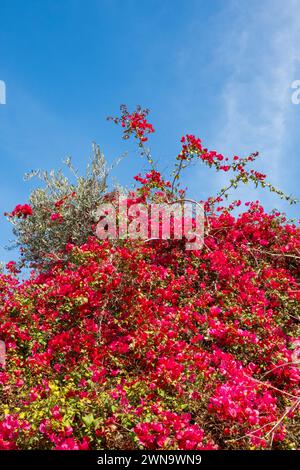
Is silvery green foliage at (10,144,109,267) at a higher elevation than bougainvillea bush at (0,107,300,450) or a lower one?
higher

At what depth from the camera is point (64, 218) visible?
1322 cm

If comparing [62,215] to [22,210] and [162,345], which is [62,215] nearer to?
[22,210]

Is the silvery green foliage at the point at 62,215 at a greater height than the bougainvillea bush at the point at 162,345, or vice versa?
the silvery green foliage at the point at 62,215

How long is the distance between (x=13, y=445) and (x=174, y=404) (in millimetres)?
1843

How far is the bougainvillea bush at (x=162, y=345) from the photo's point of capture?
15.1 feet

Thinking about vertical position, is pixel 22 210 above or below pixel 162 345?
above

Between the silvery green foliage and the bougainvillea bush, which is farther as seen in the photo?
the silvery green foliage

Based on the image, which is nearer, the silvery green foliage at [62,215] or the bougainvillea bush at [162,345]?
the bougainvillea bush at [162,345]

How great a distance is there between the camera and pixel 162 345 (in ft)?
20.7

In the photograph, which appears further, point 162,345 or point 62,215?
point 62,215

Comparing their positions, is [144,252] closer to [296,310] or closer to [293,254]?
[296,310]

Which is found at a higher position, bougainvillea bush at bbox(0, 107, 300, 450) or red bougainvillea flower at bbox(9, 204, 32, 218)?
red bougainvillea flower at bbox(9, 204, 32, 218)

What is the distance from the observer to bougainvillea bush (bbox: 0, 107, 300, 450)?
15.1ft

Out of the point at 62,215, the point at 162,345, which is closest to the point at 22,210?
the point at 62,215
